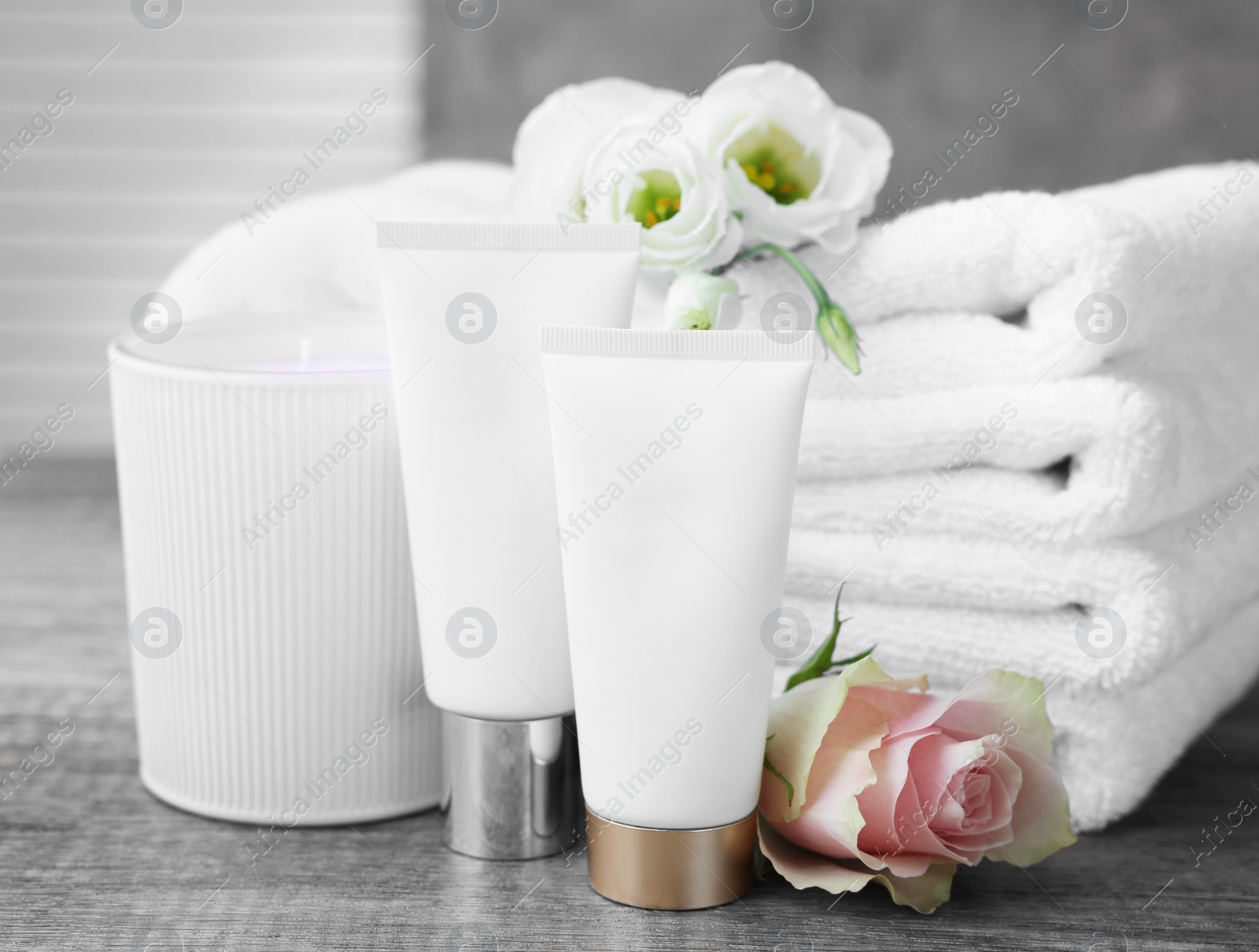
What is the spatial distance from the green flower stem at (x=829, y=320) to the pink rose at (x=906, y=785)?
0.11m

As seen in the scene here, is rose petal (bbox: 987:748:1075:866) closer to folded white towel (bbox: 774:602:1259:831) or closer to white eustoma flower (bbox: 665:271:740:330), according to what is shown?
folded white towel (bbox: 774:602:1259:831)

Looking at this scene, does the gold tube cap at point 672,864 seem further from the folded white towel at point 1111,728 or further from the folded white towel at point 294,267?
the folded white towel at point 294,267

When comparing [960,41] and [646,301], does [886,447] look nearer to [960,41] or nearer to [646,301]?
[646,301]

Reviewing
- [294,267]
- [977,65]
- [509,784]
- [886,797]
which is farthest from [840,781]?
[977,65]

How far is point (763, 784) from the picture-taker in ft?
1.34

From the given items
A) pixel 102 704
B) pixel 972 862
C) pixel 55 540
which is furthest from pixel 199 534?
pixel 55 540

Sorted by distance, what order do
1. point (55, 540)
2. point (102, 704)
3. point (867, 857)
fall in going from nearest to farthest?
point (867, 857), point (102, 704), point (55, 540)

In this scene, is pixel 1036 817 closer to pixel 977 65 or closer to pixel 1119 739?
pixel 1119 739

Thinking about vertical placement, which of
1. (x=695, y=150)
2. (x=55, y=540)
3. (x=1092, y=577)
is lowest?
(x=55, y=540)

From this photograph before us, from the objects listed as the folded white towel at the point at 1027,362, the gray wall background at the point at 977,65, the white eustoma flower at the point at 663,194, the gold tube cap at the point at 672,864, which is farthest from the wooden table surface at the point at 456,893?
the gray wall background at the point at 977,65

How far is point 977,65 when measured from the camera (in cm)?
88

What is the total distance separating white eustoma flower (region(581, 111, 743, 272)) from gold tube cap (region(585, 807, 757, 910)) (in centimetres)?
20

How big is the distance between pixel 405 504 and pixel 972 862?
0.76ft

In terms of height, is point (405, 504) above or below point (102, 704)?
above
